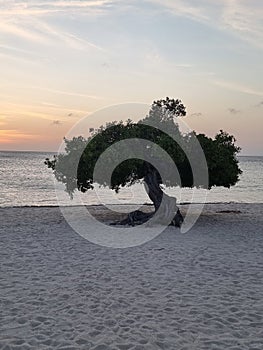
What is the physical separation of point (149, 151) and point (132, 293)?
34.8ft

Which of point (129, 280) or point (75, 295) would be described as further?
point (129, 280)

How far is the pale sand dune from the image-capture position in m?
7.08

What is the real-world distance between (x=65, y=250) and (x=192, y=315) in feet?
23.3

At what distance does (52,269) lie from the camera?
1171 centimetres

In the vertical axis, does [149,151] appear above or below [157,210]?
above

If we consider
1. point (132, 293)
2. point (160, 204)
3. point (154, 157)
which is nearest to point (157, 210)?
point (160, 204)

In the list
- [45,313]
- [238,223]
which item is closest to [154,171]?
[238,223]

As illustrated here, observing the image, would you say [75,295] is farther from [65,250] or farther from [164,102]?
[164,102]

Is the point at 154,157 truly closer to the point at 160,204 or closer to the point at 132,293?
the point at 160,204

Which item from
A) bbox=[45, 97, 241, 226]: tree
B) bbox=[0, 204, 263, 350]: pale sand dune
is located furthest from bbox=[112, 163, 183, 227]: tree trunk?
bbox=[0, 204, 263, 350]: pale sand dune

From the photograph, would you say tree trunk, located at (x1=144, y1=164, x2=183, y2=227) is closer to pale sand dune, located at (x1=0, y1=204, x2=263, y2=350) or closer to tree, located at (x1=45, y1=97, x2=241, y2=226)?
tree, located at (x1=45, y1=97, x2=241, y2=226)

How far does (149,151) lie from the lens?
766 inches

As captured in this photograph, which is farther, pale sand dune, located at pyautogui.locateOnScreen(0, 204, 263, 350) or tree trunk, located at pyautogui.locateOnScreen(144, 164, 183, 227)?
tree trunk, located at pyautogui.locateOnScreen(144, 164, 183, 227)

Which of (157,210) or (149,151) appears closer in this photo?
(149,151)
